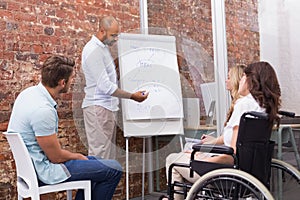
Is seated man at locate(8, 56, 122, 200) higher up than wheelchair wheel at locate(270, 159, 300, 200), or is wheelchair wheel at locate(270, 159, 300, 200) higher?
seated man at locate(8, 56, 122, 200)

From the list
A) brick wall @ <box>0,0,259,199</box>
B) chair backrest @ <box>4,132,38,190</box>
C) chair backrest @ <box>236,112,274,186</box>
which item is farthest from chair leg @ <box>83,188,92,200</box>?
brick wall @ <box>0,0,259,199</box>

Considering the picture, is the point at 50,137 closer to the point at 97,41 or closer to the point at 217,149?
the point at 217,149

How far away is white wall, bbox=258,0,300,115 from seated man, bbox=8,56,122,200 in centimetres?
129

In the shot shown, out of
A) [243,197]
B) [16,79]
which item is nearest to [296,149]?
[243,197]

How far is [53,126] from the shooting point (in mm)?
2393

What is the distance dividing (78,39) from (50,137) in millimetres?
1475

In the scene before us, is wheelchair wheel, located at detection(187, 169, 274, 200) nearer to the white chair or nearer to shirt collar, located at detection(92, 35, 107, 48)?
the white chair

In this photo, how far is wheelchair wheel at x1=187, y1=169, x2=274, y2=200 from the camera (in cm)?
203

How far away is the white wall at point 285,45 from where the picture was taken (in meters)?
2.84

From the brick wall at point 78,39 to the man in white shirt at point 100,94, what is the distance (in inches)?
5.5

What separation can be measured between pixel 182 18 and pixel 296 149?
1778 mm

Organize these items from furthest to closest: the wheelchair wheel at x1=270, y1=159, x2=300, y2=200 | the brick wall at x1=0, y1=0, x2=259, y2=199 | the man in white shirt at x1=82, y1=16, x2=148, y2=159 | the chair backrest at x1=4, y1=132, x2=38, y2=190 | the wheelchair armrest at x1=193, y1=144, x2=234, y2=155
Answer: the man in white shirt at x1=82, y1=16, x2=148, y2=159
the brick wall at x1=0, y1=0, x2=259, y2=199
the wheelchair wheel at x1=270, y1=159, x2=300, y2=200
the chair backrest at x1=4, y1=132, x2=38, y2=190
the wheelchair armrest at x1=193, y1=144, x2=234, y2=155

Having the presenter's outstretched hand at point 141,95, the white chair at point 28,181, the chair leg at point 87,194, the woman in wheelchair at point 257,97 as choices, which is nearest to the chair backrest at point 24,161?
the white chair at point 28,181

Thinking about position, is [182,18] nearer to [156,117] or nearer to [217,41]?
[217,41]
